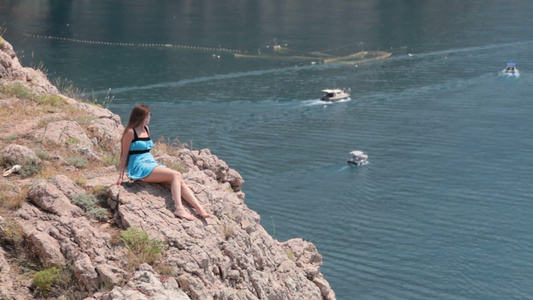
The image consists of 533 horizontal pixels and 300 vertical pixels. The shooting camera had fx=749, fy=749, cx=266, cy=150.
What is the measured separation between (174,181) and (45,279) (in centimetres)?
269

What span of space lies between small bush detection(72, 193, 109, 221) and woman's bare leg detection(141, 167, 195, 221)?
0.98 metres

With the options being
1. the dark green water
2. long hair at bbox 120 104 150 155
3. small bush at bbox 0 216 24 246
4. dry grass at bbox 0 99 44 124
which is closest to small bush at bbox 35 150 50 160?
dry grass at bbox 0 99 44 124

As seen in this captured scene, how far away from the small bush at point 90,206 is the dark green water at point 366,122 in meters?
11.7

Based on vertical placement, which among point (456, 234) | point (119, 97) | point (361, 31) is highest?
point (361, 31)

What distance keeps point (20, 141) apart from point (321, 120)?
62.7m

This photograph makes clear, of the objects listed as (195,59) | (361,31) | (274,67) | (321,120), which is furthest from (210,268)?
(361,31)

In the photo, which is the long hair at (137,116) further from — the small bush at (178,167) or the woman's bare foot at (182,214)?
the small bush at (178,167)

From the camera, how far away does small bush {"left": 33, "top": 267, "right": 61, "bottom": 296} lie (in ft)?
37.1

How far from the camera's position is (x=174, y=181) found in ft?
41.9

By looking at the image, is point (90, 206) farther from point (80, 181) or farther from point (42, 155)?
point (42, 155)

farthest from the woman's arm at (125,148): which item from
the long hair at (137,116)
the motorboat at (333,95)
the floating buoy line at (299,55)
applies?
A: the floating buoy line at (299,55)

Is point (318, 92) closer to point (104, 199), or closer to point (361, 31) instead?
point (361, 31)

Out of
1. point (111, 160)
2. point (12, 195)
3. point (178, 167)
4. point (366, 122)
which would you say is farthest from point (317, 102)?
point (12, 195)

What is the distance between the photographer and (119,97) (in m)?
83.0
